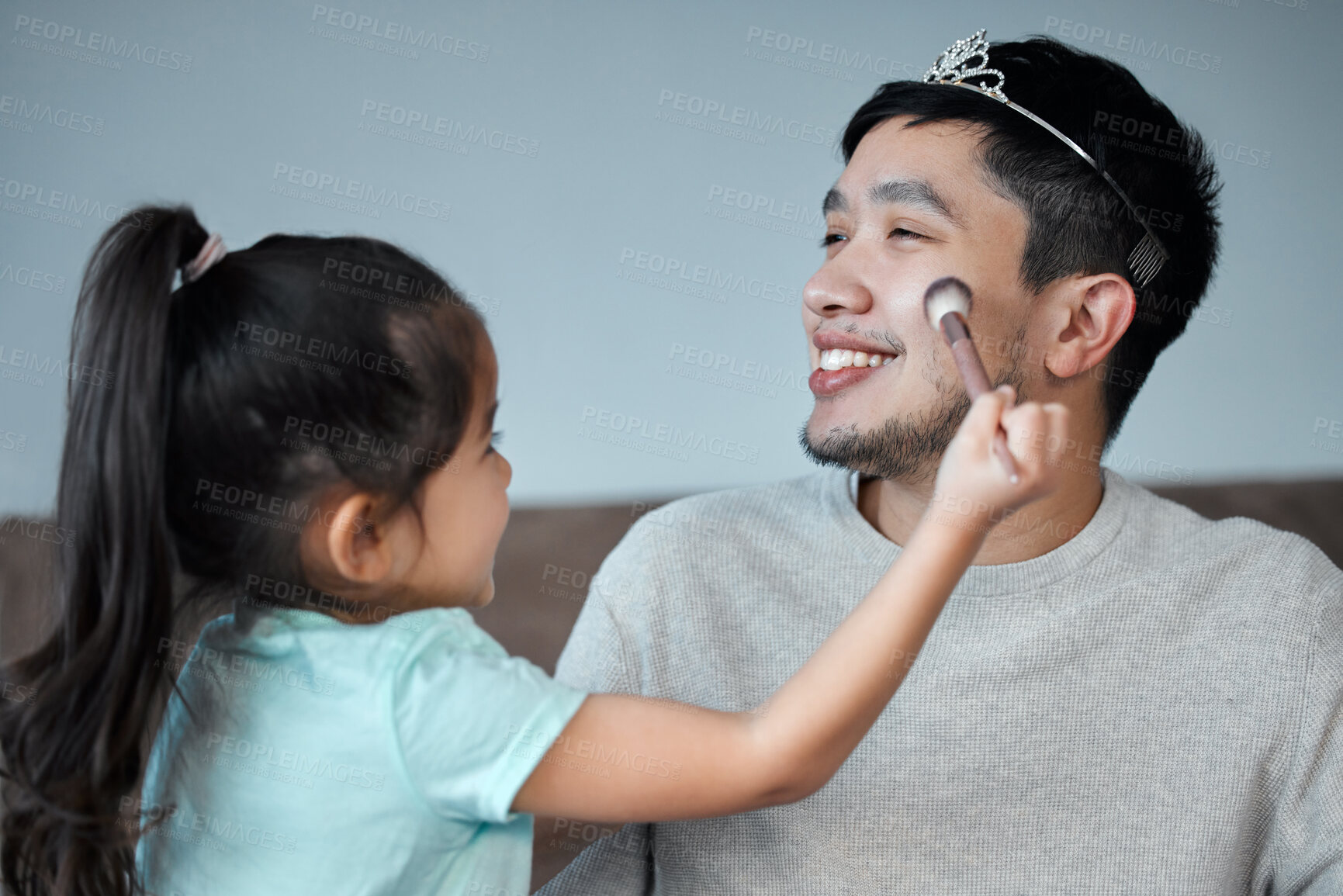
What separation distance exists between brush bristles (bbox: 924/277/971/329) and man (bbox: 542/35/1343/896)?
6.6 inches

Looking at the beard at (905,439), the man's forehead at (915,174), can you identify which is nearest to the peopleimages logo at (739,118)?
the man's forehead at (915,174)

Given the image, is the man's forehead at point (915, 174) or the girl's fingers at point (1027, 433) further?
the man's forehead at point (915, 174)

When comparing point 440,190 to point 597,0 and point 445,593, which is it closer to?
point 597,0

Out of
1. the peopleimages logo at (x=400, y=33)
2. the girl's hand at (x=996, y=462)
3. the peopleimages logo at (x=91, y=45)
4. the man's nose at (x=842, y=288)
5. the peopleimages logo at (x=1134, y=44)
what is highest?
the peopleimages logo at (x=1134, y=44)

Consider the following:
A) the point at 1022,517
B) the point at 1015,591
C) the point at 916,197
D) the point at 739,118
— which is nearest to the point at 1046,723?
the point at 1015,591

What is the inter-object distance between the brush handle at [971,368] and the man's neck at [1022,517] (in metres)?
0.41

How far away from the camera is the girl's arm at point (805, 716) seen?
31.8 inches

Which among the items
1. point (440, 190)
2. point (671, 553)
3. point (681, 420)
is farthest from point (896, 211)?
point (440, 190)

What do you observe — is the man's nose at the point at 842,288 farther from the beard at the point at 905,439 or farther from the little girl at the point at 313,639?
the little girl at the point at 313,639

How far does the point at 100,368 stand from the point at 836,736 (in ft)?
2.10

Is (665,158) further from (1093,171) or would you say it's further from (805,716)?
(805,716)

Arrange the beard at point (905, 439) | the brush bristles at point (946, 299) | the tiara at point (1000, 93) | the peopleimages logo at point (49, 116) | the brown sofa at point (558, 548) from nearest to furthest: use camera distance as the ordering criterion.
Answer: the brush bristles at point (946, 299) < the beard at point (905, 439) < the tiara at point (1000, 93) < the brown sofa at point (558, 548) < the peopleimages logo at point (49, 116)

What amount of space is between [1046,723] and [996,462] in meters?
0.53

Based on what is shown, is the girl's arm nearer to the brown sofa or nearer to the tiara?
the tiara
